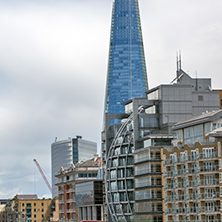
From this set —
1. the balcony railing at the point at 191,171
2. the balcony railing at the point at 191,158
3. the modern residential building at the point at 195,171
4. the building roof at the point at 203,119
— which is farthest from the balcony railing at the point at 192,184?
the building roof at the point at 203,119

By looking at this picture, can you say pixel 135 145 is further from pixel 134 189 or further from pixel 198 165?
pixel 198 165

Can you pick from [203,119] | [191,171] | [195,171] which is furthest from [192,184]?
[203,119]

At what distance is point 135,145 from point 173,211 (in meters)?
28.9

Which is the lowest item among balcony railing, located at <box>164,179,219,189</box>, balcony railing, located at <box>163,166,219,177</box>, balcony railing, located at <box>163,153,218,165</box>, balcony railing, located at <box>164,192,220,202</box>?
balcony railing, located at <box>164,192,220,202</box>

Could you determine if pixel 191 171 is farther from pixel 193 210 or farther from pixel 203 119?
pixel 203 119

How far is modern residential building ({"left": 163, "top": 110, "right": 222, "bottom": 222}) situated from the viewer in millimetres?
158875

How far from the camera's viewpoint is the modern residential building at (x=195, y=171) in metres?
159

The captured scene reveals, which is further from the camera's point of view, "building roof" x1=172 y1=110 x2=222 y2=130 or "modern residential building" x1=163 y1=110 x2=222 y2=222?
"building roof" x1=172 y1=110 x2=222 y2=130

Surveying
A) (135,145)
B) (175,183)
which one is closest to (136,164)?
(135,145)

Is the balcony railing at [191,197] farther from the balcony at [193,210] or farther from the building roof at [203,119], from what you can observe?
the building roof at [203,119]

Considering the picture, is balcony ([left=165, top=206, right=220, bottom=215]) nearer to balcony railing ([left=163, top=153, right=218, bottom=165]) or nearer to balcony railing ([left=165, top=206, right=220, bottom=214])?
balcony railing ([left=165, top=206, right=220, bottom=214])

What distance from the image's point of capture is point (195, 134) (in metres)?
170

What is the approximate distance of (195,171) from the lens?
16488 centimetres

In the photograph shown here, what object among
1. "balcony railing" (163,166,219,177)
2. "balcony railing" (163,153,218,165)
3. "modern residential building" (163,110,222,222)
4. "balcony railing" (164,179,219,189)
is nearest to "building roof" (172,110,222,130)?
"modern residential building" (163,110,222,222)
